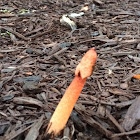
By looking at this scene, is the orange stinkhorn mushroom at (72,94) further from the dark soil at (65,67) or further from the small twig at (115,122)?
the small twig at (115,122)

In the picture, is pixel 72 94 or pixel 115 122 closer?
pixel 72 94

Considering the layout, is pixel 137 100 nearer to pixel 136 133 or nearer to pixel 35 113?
pixel 136 133

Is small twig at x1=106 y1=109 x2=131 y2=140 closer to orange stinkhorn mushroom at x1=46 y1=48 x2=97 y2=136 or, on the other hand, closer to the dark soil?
the dark soil

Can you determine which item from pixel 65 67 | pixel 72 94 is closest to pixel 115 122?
pixel 72 94

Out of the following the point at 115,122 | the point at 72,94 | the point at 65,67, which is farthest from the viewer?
the point at 65,67

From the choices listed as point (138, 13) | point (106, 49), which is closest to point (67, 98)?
point (106, 49)

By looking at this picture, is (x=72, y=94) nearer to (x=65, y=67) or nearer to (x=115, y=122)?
(x=115, y=122)

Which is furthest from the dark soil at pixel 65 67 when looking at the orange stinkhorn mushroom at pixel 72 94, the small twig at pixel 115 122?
the orange stinkhorn mushroom at pixel 72 94

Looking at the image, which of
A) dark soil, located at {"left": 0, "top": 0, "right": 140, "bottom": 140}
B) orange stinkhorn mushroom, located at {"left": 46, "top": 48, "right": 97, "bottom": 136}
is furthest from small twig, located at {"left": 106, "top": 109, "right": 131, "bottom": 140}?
orange stinkhorn mushroom, located at {"left": 46, "top": 48, "right": 97, "bottom": 136}
